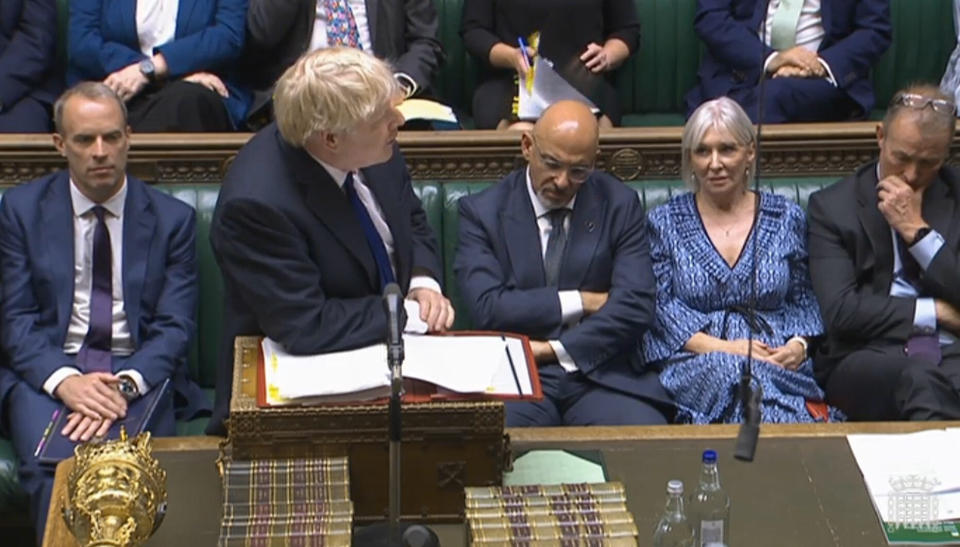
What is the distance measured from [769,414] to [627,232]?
0.57 m

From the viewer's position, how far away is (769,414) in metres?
3.60

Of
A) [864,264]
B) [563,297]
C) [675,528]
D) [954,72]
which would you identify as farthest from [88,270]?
[954,72]

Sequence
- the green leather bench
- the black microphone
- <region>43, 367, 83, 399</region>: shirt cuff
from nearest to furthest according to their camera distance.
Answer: the black microphone < <region>43, 367, 83, 399</region>: shirt cuff < the green leather bench

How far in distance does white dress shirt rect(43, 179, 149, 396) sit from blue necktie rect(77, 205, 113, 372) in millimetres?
13

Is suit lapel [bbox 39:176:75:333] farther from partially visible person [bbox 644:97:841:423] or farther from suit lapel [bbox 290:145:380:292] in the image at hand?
partially visible person [bbox 644:97:841:423]

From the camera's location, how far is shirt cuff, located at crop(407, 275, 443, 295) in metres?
3.27

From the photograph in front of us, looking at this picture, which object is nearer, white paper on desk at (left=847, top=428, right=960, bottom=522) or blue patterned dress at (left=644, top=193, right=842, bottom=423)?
white paper on desk at (left=847, top=428, right=960, bottom=522)

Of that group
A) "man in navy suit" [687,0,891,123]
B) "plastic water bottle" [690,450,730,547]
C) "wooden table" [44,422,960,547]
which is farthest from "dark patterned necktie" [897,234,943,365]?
"plastic water bottle" [690,450,730,547]

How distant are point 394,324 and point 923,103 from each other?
1.97m

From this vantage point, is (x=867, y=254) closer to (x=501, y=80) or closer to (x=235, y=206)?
(x=501, y=80)

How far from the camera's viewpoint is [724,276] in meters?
3.74

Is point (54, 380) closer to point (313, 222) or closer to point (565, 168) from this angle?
point (313, 222)

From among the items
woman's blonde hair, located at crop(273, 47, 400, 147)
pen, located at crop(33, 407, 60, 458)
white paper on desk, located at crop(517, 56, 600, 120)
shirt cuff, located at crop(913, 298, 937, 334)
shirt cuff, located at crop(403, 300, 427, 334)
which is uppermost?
white paper on desk, located at crop(517, 56, 600, 120)

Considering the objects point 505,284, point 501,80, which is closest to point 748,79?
point 501,80
